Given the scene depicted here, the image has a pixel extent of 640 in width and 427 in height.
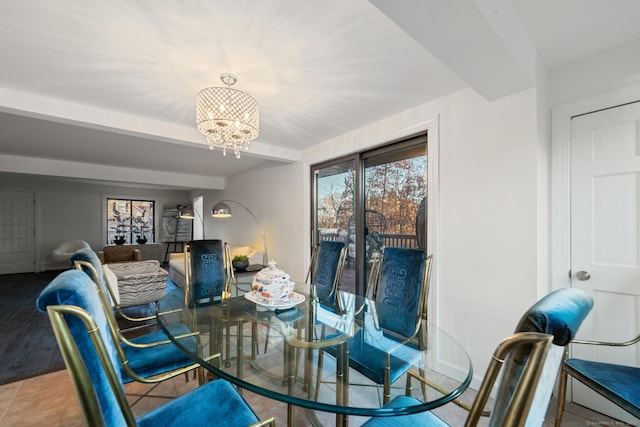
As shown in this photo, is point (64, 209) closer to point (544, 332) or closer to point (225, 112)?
point (225, 112)

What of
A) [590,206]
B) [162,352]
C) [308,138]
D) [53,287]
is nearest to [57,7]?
[53,287]

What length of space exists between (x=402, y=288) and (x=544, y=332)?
1432 mm

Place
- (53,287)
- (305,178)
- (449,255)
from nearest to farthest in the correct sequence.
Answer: (53,287) → (449,255) → (305,178)

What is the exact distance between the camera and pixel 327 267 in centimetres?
262

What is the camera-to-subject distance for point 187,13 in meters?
1.36

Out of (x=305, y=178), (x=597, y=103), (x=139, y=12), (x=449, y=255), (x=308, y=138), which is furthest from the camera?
(x=305, y=178)

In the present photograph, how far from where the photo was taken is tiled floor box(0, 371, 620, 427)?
1665 millimetres

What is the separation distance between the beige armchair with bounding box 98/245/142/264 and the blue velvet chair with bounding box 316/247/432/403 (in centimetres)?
473

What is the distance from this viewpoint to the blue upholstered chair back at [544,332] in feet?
1.88

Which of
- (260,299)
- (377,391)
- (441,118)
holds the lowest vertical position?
(377,391)

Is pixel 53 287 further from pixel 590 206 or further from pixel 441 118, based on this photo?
pixel 590 206

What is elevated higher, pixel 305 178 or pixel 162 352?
pixel 305 178

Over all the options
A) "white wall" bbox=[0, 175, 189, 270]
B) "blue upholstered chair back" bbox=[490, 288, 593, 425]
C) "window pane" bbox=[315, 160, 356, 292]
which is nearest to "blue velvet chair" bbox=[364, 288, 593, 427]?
"blue upholstered chair back" bbox=[490, 288, 593, 425]

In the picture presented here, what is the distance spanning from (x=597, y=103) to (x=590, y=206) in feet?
2.12
